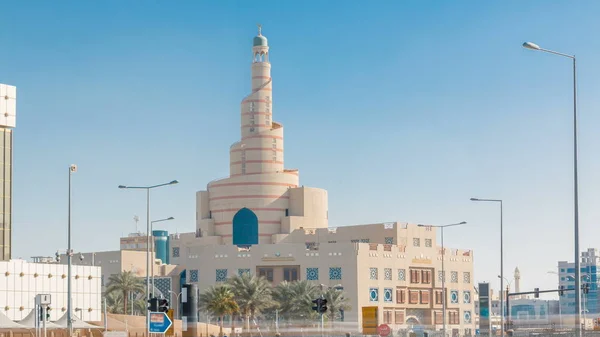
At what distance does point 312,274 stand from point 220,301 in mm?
20573

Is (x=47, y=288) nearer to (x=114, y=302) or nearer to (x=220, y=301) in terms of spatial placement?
(x=220, y=301)

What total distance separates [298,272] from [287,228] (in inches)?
472

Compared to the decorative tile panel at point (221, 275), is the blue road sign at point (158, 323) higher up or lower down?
higher up

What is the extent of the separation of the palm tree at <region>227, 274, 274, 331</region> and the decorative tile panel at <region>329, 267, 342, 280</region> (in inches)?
623

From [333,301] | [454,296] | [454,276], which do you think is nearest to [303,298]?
[333,301]

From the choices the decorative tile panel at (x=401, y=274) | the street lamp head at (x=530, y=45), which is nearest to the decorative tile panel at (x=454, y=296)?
the decorative tile panel at (x=401, y=274)

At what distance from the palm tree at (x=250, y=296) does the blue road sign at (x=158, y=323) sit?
65186 mm

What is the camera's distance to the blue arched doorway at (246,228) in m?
126

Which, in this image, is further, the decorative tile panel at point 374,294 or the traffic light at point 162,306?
the decorative tile panel at point 374,294

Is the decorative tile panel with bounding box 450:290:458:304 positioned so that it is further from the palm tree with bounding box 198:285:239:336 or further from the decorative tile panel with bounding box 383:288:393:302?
the palm tree with bounding box 198:285:239:336

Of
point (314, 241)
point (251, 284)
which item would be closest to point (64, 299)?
point (251, 284)

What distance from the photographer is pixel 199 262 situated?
387ft

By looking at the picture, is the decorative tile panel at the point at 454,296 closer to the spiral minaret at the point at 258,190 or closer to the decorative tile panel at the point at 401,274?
the decorative tile panel at the point at 401,274

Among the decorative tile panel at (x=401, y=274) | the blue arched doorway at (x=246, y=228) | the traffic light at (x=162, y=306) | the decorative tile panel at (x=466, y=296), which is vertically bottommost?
the decorative tile panel at (x=466, y=296)
